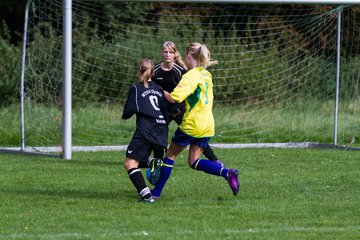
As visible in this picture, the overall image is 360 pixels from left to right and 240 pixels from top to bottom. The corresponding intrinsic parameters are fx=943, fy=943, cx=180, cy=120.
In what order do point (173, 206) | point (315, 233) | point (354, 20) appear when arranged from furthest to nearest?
point (354, 20), point (173, 206), point (315, 233)

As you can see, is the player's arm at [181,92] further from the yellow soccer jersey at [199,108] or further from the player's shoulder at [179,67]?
the player's shoulder at [179,67]

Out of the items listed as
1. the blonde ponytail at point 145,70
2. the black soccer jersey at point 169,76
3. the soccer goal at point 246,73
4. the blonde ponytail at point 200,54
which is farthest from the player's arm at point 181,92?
the soccer goal at point 246,73

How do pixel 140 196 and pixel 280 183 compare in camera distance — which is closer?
pixel 140 196

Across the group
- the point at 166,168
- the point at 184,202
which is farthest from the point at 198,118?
the point at 184,202

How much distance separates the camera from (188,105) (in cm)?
961

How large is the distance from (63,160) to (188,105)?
451cm

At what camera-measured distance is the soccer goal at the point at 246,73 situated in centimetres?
1667

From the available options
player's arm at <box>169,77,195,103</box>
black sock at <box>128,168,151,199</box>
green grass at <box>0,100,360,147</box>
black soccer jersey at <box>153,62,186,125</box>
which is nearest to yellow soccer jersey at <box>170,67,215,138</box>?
player's arm at <box>169,77,195,103</box>

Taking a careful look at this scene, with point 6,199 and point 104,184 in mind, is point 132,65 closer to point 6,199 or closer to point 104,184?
A: point 104,184

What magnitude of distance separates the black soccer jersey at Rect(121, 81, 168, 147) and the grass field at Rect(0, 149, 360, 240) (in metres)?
0.69

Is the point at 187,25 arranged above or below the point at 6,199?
above

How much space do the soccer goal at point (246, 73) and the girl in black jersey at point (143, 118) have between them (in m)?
5.96

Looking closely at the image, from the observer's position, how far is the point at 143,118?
965cm

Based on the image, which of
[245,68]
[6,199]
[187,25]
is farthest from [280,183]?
[187,25]
